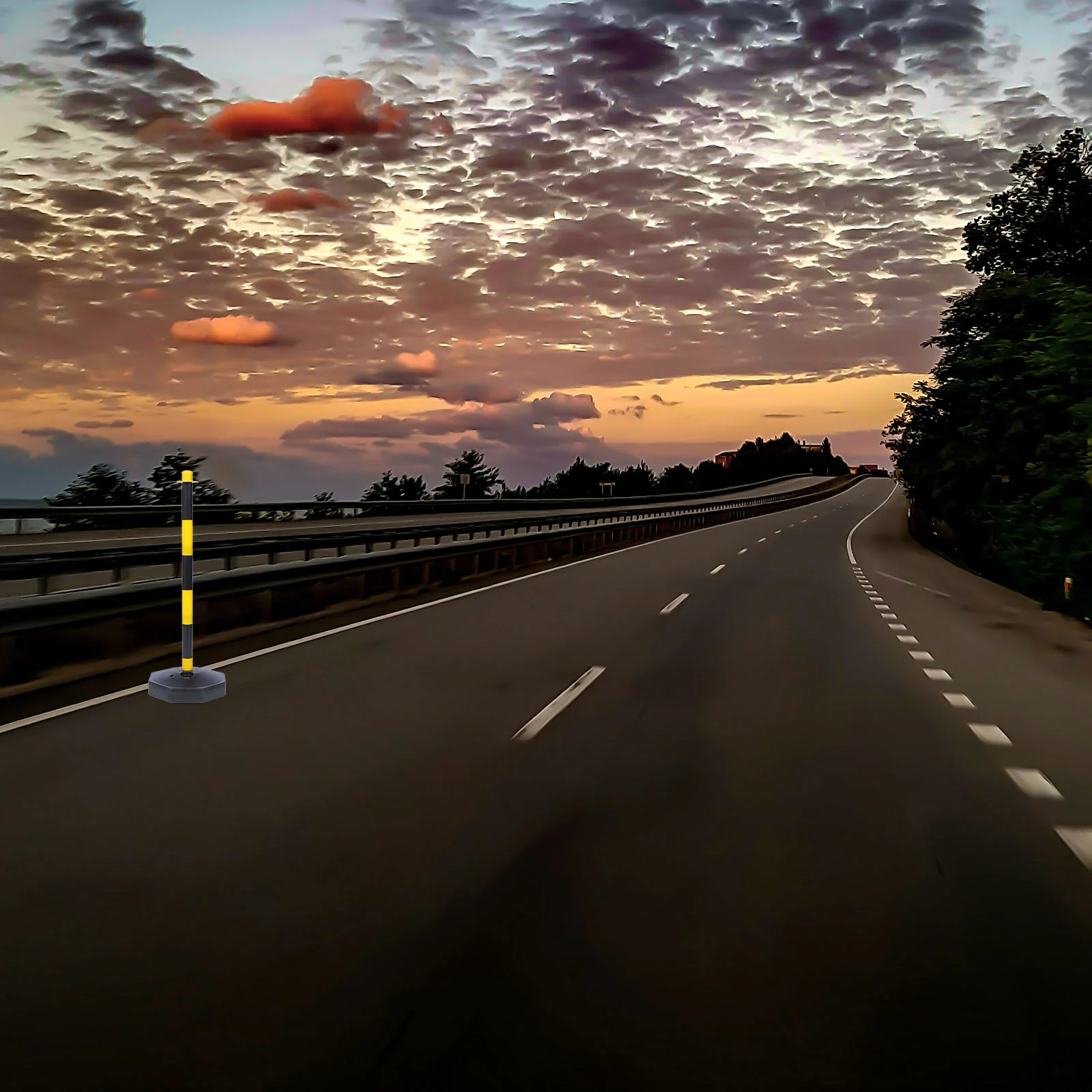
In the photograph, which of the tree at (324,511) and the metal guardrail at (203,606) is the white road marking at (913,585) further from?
the tree at (324,511)

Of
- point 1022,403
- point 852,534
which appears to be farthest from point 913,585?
point 852,534

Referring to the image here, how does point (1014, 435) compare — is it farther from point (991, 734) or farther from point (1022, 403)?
point (991, 734)

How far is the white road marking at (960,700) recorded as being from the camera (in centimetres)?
984

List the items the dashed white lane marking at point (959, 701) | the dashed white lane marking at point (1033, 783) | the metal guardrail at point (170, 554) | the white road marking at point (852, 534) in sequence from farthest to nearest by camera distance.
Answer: the white road marking at point (852, 534) → the metal guardrail at point (170, 554) → the dashed white lane marking at point (959, 701) → the dashed white lane marking at point (1033, 783)

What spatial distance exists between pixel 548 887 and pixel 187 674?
5408 mm

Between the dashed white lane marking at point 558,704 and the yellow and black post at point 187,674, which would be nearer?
the dashed white lane marking at point 558,704

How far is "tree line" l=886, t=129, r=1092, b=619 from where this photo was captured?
20969 millimetres

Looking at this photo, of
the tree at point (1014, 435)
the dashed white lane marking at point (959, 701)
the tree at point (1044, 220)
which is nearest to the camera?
the dashed white lane marking at point (959, 701)

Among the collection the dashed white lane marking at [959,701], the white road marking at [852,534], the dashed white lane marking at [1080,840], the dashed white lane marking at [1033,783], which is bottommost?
the white road marking at [852,534]

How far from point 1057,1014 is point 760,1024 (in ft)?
3.20

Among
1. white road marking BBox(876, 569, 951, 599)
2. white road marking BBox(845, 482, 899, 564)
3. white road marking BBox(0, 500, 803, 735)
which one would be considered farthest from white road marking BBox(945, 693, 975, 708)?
white road marking BBox(845, 482, 899, 564)

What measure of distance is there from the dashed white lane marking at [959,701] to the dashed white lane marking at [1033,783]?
2.40 metres

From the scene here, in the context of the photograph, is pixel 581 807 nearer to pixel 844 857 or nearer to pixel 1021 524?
pixel 844 857

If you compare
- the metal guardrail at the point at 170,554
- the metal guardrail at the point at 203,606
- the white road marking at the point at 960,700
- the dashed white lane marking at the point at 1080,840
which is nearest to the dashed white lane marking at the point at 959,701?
the white road marking at the point at 960,700
